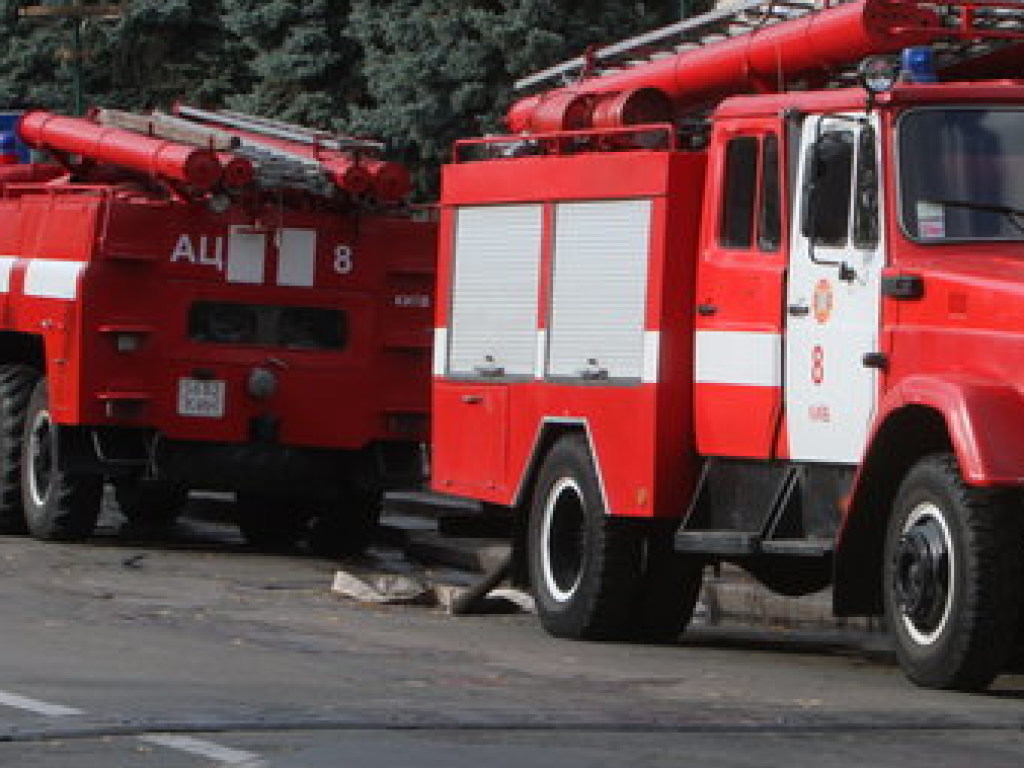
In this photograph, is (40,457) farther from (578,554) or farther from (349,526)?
(578,554)

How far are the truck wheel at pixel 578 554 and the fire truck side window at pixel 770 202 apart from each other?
1703 mm

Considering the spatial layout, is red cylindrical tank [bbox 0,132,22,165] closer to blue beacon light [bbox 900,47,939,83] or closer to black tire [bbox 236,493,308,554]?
black tire [bbox 236,493,308,554]

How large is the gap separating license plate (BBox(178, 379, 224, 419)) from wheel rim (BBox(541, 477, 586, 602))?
5.22 m

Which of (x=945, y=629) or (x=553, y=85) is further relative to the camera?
(x=553, y=85)

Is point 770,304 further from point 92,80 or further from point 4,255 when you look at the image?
point 92,80

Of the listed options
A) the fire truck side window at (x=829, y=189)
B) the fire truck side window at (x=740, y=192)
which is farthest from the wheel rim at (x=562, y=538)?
the fire truck side window at (x=829, y=189)

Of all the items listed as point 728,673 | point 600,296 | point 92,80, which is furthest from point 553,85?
point 92,80

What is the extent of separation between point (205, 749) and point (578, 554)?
19.8 ft

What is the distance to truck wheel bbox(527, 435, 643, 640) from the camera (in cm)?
1549

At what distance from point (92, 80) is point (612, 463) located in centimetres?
2721

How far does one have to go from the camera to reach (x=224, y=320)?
21.1m

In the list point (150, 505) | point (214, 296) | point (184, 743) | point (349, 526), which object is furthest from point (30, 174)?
point (184, 743)

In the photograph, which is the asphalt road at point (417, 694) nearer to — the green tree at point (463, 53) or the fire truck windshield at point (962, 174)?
the fire truck windshield at point (962, 174)

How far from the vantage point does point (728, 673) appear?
45.6 feet
